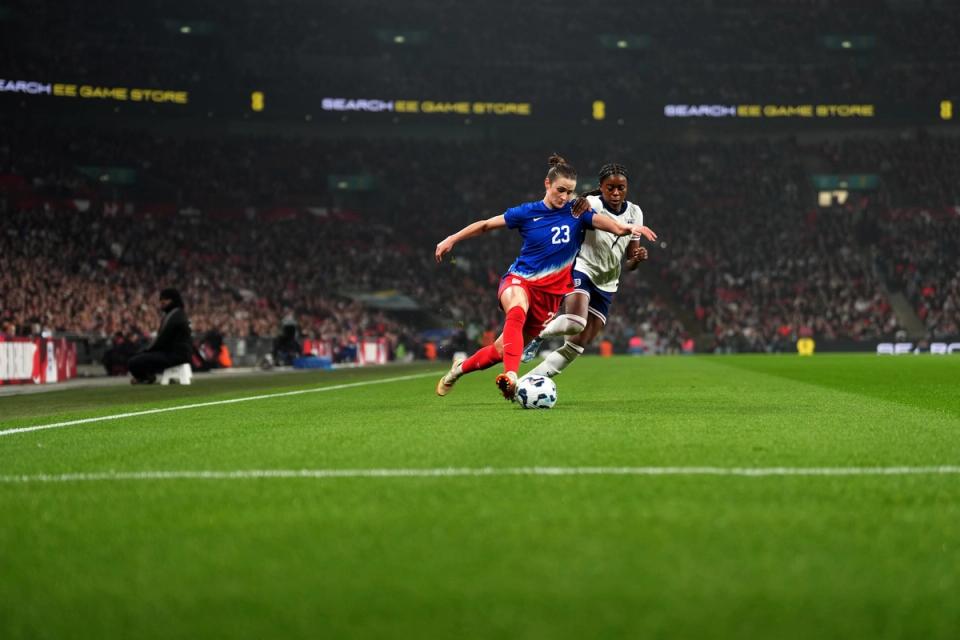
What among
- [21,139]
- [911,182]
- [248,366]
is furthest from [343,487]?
[911,182]

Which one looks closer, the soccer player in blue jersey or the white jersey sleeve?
the soccer player in blue jersey

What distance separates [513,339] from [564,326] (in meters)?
1.27

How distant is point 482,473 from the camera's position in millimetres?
5113

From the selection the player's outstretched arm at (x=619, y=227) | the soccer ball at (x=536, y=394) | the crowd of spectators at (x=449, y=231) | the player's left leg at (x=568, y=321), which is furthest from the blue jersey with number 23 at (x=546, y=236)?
the crowd of spectators at (x=449, y=231)

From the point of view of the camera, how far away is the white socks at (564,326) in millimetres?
10992

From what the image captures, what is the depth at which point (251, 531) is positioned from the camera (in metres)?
3.73

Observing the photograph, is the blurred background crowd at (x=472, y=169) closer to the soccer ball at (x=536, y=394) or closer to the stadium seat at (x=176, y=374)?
the stadium seat at (x=176, y=374)

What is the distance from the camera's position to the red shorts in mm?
10453

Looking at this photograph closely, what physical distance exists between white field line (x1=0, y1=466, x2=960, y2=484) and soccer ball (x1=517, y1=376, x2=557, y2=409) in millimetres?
4540

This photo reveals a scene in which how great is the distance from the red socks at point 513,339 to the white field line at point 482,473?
14.8 ft

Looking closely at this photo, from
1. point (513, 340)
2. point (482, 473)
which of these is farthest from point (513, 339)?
point (482, 473)

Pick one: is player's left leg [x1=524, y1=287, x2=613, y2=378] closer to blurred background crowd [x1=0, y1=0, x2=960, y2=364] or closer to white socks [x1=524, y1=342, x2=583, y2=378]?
white socks [x1=524, y1=342, x2=583, y2=378]

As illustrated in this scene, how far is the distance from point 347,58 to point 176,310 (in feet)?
145

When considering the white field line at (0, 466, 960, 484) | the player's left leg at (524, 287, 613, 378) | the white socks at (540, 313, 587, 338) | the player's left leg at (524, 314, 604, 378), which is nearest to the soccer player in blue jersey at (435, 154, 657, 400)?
the white socks at (540, 313, 587, 338)
